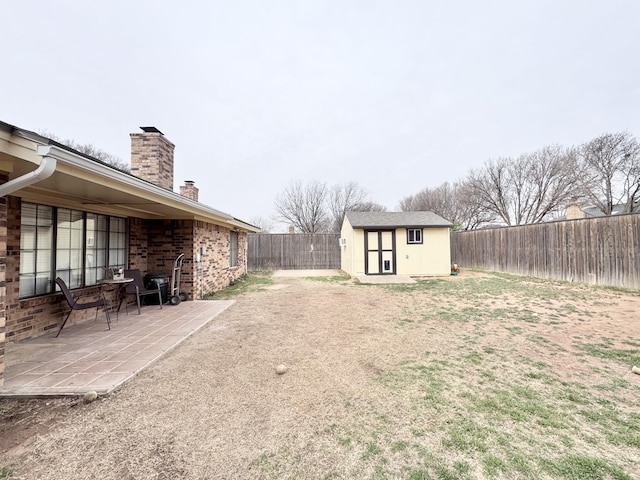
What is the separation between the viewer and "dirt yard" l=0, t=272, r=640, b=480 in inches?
67.7

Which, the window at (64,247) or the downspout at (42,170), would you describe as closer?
the downspout at (42,170)

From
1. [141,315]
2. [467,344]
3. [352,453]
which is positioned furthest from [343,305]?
[352,453]

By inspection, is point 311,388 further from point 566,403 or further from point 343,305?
point 343,305

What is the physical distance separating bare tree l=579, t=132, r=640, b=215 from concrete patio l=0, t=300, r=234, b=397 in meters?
23.9

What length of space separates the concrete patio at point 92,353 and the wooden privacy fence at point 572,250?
36.6 ft

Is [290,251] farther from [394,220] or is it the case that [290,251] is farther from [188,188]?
[188,188]

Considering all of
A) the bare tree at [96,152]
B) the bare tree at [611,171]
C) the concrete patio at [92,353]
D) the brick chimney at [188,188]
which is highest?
the bare tree at [96,152]

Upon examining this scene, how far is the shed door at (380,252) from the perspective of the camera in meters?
12.3

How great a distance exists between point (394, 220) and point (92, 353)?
458 inches

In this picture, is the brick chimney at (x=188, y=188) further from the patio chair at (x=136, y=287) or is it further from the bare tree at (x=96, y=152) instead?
the bare tree at (x=96, y=152)

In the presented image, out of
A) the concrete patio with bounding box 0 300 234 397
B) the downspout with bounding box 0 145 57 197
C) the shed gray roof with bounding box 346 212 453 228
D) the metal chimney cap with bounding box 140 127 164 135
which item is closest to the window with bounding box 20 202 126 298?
the concrete patio with bounding box 0 300 234 397

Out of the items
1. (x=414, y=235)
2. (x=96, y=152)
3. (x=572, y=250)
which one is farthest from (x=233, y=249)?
(x=96, y=152)

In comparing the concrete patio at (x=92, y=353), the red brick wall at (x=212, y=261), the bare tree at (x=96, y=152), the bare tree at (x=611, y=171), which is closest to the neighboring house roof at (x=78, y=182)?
the red brick wall at (x=212, y=261)

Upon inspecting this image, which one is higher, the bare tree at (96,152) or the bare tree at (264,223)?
the bare tree at (96,152)
